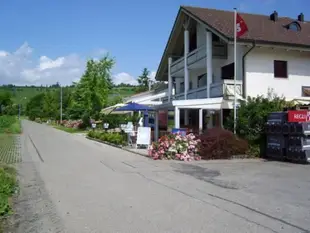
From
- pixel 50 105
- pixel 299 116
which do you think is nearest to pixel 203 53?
pixel 299 116

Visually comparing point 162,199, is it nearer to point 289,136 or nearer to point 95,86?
point 289,136

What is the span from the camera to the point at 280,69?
914 inches

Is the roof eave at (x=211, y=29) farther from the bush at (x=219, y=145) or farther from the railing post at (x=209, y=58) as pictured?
the bush at (x=219, y=145)

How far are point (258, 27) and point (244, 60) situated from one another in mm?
3700

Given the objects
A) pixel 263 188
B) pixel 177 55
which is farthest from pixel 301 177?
pixel 177 55

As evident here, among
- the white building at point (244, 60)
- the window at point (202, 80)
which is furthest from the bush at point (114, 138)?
the window at point (202, 80)

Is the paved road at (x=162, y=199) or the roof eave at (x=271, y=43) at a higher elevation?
the roof eave at (x=271, y=43)

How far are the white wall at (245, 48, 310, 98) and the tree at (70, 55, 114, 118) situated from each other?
31.8 metres

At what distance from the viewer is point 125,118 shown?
41.6 m

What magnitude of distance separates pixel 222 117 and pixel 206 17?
6632 millimetres

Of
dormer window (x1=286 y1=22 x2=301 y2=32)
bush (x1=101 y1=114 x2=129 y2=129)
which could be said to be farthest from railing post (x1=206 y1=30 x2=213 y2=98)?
bush (x1=101 y1=114 x2=129 y2=129)

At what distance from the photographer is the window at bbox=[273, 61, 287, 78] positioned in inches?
909

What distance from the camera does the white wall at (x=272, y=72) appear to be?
22.2 metres

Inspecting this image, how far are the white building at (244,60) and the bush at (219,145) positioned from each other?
3.92m
